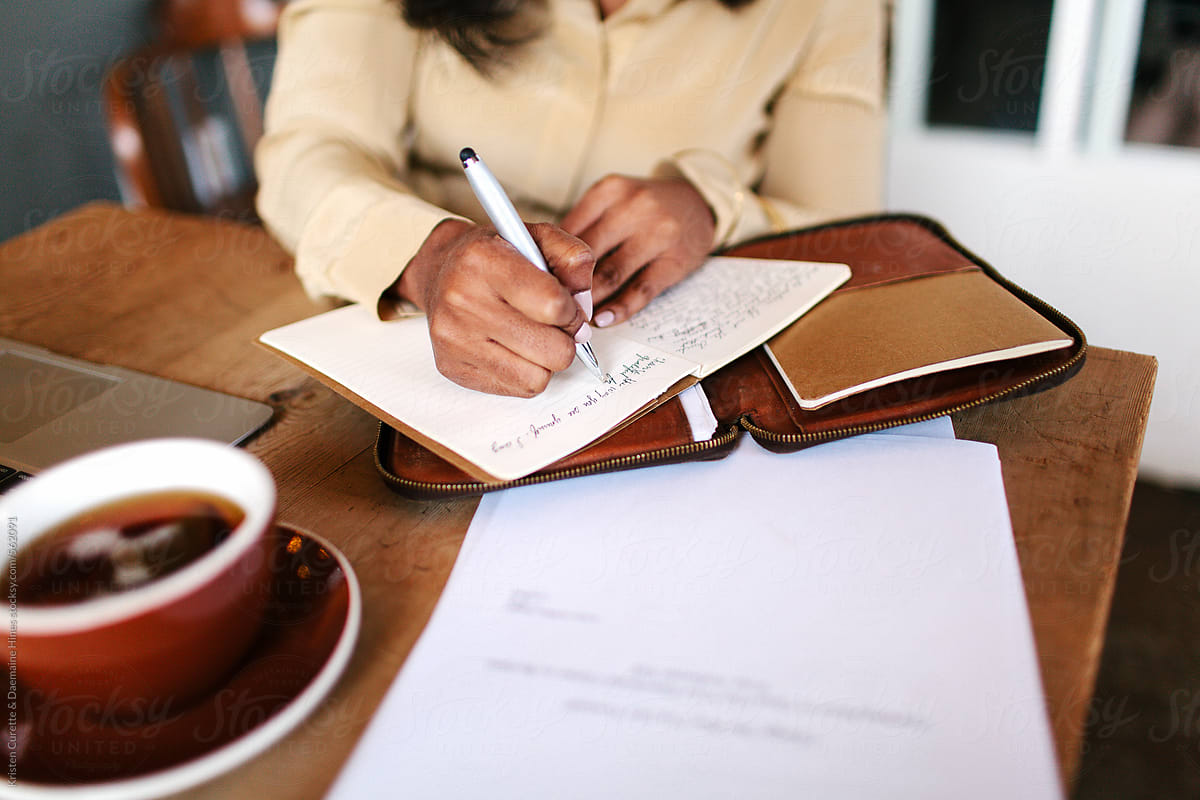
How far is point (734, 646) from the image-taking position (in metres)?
0.36

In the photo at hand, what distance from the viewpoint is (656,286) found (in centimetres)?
63

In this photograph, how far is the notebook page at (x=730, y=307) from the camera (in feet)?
1.76

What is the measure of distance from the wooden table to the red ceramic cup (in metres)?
0.05

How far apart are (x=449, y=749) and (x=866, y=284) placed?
42 centimetres

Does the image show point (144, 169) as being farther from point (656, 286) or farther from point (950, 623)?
point (950, 623)

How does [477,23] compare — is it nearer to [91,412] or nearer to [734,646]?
[91,412]

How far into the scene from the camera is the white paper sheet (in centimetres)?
31

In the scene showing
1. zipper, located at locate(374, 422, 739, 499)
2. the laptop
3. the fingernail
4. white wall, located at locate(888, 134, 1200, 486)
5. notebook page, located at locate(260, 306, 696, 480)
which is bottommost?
white wall, located at locate(888, 134, 1200, 486)

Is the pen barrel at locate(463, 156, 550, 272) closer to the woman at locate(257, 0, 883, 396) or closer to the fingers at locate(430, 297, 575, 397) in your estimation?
the fingers at locate(430, 297, 575, 397)

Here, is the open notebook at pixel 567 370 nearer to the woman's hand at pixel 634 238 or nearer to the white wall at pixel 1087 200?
the woman's hand at pixel 634 238

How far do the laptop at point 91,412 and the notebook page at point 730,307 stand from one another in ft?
0.96

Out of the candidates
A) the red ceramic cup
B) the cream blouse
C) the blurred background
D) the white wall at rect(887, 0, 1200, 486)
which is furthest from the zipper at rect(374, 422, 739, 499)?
the white wall at rect(887, 0, 1200, 486)

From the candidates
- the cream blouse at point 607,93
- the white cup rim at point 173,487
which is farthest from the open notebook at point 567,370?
the cream blouse at point 607,93

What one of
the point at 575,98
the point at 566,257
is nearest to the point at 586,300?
the point at 566,257
